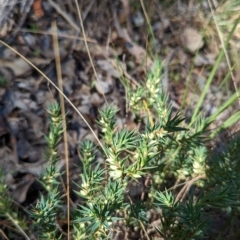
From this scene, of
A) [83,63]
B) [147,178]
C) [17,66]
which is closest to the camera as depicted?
[147,178]

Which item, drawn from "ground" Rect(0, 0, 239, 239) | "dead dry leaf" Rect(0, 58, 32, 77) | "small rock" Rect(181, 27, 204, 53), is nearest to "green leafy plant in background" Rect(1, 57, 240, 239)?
"ground" Rect(0, 0, 239, 239)

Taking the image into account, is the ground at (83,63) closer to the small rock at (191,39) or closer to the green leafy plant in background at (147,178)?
the small rock at (191,39)

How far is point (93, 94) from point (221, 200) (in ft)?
4.28

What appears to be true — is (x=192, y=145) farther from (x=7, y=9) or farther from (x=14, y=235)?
(x=7, y=9)

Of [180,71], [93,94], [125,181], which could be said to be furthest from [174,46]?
[125,181]

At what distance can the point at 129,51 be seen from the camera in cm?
277

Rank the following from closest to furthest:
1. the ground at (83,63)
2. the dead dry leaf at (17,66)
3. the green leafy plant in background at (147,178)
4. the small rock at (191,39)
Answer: the green leafy plant in background at (147,178)
the ground at (83,63)
the dead dry leaf at (17,66)
the small rock at (191,39)

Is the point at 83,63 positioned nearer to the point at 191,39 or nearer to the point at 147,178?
the point at 191,39

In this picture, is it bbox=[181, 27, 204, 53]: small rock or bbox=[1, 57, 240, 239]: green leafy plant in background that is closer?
bbox=[1, 57, 240, 239]: green leafy plant in background

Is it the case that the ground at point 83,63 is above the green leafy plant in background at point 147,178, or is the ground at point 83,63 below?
below

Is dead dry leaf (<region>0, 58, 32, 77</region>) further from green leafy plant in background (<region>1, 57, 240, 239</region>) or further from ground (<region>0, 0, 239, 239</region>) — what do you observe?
green leafy plant in background (<region>1, 57, 240, 239</region>)

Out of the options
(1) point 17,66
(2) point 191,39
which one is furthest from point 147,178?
(2) point 191,39

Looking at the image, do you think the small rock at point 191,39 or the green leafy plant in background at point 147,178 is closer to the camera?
the green leafy plant in background at point 147,178

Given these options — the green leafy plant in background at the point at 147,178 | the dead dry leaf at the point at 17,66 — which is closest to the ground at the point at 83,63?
the dead dry leaf at the point at 17,66
